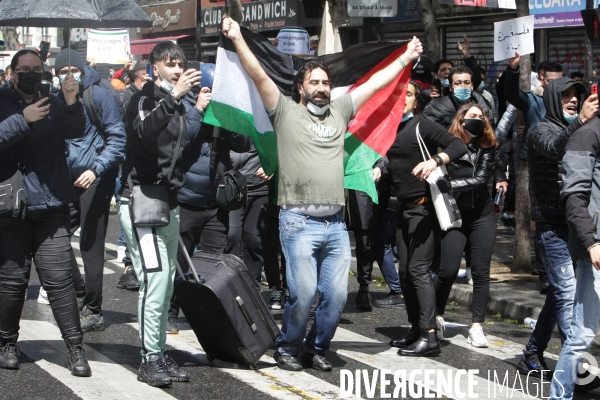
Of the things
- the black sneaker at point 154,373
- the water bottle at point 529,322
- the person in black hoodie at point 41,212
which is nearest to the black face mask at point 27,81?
the person in black hoodie at point 41,212

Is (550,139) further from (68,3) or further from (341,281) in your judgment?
(68,3)

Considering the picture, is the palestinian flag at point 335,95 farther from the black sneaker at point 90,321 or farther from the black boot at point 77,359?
the black sneaker at point 90,321

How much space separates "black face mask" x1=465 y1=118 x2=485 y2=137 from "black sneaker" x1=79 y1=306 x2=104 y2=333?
10.5 feet

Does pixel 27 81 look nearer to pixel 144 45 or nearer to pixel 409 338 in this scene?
pixel 409 338

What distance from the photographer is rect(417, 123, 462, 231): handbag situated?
6676 millimetres

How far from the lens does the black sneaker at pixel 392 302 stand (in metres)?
8.72

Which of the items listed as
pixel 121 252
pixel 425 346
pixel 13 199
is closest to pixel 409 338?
pixel 425 346

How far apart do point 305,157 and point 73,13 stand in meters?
2.42

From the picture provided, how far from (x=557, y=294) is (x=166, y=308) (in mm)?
2418

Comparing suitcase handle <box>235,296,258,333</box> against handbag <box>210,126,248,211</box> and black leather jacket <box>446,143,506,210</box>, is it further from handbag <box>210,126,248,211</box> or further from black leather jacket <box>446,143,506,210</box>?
black leather jacket <box>446,143,506,210</box>

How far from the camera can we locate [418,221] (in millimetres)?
6879

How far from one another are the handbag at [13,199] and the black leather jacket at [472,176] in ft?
9.95

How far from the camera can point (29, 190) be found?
602 cm

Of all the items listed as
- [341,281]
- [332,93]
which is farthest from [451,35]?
[341,281]
